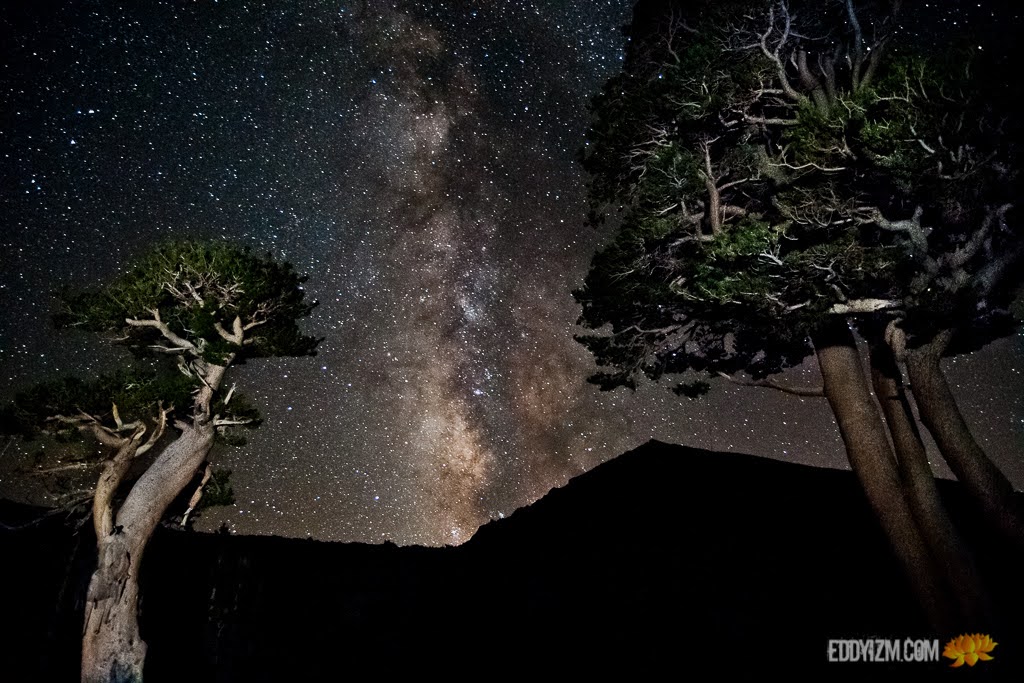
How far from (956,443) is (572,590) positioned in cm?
780

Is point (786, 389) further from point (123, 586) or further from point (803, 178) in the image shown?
point (123, 586)

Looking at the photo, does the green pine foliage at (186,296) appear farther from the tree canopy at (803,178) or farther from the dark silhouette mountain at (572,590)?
the tree canopy at (803,178)

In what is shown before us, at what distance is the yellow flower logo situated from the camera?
6.16m

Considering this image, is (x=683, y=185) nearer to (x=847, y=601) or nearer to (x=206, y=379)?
(x=847, y=601)

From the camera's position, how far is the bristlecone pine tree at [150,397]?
28.7ft

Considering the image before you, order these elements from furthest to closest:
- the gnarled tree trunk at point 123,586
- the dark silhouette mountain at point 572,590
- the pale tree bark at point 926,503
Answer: the dark silhouette mountain at point 572,590
the gnarled tree trunk at point 123,586
the pale tree bark at point 926,503

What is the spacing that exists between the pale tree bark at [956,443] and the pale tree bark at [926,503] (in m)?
0.40

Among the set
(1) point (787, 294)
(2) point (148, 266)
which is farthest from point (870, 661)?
(2) point (148, 266)

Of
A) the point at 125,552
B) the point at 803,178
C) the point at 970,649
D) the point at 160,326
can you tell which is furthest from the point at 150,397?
the point at 970,649

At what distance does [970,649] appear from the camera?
20.5 ft

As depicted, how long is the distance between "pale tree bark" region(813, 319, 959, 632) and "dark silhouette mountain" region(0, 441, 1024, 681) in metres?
0.64

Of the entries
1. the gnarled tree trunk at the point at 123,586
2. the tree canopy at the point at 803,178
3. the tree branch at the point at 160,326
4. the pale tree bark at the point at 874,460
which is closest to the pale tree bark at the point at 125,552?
the gnarled tree trunk at the point at 123,586

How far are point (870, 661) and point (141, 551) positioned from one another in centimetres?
1135

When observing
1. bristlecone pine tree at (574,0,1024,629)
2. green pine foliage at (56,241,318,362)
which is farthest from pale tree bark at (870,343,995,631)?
green pine foliage at (56,241,318,362)
